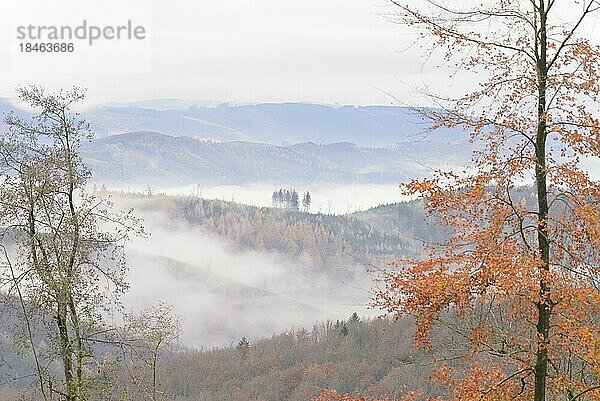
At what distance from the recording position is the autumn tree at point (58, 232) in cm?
994

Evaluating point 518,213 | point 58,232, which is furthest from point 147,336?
point 518,213

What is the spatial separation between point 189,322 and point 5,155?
191 m

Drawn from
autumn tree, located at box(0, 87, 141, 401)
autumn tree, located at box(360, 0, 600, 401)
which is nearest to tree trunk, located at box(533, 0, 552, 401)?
autumn tree, located at box(360, 0, 600, 401)

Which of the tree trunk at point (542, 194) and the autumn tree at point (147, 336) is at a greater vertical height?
the tree trunk at point (542, 194)

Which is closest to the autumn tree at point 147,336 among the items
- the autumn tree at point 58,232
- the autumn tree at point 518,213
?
the autumn tree at point 58,232

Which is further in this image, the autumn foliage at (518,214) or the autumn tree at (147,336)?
the autumn tree at (147,336)

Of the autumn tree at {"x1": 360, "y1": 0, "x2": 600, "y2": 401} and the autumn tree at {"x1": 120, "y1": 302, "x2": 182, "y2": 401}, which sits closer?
the autumn tree at {"x1": 360, "y1": 0, "x2": 600, "y2": 401}

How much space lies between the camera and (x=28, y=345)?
31.0 ft

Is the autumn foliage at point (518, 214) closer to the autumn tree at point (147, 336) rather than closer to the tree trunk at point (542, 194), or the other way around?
the tree trunk at point (542, 194)

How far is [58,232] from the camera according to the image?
10.1m

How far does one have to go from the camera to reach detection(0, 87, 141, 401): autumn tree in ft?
32.6

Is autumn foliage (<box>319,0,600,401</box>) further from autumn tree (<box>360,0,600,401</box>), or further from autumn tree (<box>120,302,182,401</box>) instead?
autumn tree (<box>120,302,182,401</box>)

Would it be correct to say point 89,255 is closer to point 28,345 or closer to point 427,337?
point 28,345

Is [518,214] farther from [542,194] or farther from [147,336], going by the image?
[147,336]
